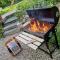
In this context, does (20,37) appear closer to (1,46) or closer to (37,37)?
(37,37)

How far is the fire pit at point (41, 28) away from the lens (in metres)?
5.36

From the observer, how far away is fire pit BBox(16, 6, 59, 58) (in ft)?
17.6

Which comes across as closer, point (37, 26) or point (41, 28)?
point (41, 28)

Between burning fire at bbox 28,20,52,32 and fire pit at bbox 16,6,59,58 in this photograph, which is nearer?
fire pit at bbox 16,6,59,58

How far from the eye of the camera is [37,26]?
650 cm

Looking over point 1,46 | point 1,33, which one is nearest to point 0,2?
point 1,33

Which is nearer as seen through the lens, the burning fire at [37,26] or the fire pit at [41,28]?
the fire pit at [41,28]

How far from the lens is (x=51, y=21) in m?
5.61

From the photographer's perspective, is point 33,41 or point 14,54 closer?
point 33,41

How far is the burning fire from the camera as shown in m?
6.02

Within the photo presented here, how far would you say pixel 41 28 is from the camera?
623 centimetres

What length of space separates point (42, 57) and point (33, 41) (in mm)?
699

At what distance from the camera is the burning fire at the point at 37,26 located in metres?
6.02

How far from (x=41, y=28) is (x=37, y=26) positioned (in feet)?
Answer: 1.02
